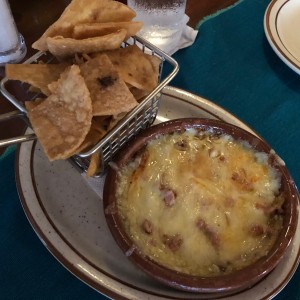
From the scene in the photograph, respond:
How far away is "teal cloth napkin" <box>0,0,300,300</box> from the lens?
2.62ft

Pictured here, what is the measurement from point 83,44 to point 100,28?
7 centimetres

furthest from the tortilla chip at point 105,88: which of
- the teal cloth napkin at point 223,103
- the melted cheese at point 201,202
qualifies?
the teal cloth napkin at point 223,103

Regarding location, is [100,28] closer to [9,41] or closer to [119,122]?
[119,122]

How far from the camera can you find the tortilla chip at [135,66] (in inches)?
32.2

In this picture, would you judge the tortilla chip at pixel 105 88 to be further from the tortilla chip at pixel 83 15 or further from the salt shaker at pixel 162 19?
the salt shaker at pixel 162 19

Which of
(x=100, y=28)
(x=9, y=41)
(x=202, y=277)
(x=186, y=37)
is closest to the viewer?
(x=202, y=277)

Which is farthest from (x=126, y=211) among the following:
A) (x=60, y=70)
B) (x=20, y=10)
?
(x=20, y=10)

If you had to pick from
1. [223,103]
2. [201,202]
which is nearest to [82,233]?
[201,202]

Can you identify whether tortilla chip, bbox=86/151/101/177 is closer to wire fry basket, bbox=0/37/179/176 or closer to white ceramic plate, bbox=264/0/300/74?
wire fry basket, bbox=0/37/179/176

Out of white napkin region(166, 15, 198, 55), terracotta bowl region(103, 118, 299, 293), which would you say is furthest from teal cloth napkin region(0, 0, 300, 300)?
terracotta bowl region(103, 118, 299, 293)

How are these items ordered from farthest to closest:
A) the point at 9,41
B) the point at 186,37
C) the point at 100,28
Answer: the point at 186,37, the point at 9,41, the point at 100,28

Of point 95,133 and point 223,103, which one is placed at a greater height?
point 95,133

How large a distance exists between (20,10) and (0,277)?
799 millimetres

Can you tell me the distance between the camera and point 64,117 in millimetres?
744
